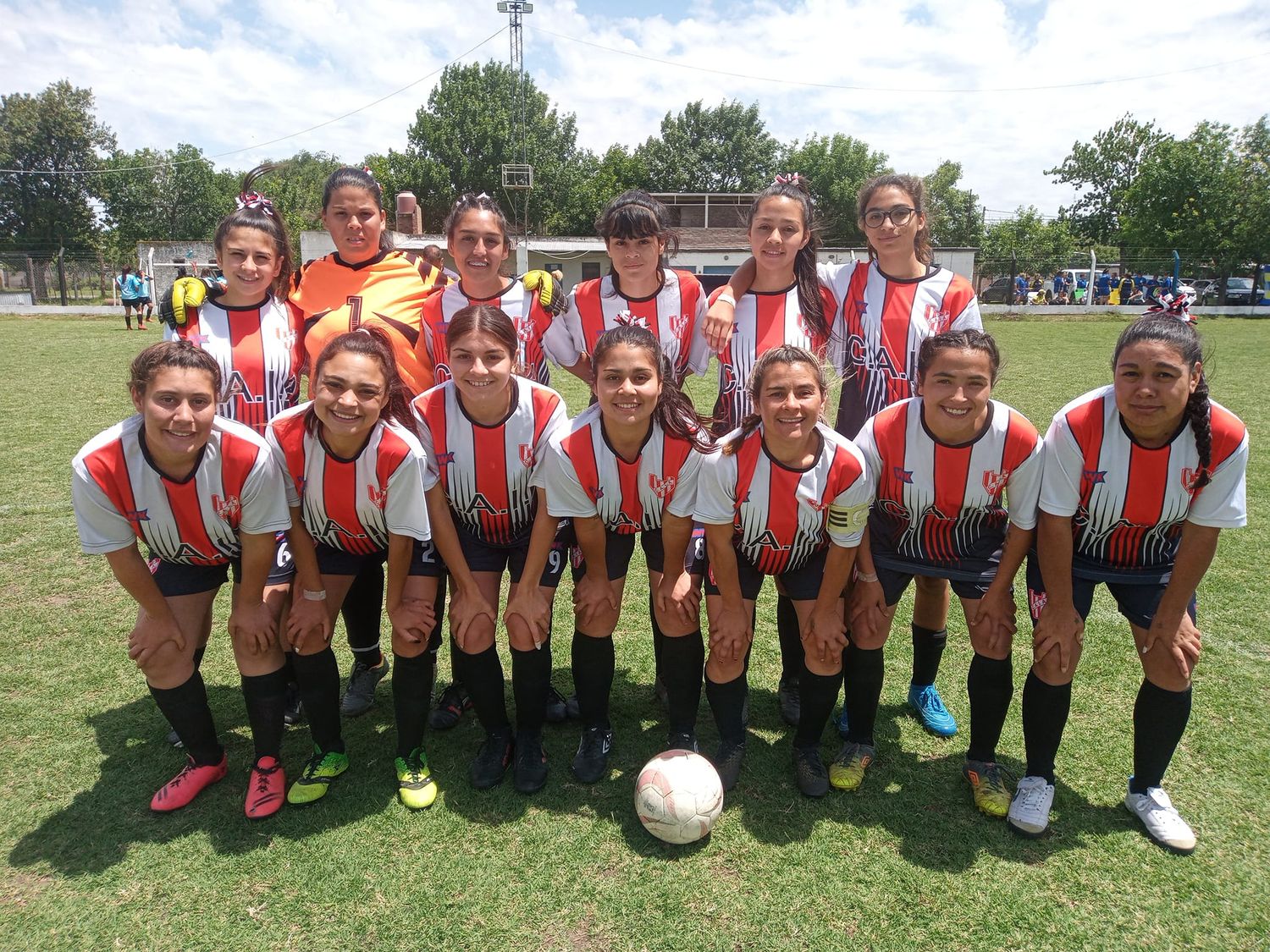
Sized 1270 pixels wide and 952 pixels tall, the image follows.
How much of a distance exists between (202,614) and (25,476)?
16.5 ft

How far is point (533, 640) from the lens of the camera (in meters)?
2.88

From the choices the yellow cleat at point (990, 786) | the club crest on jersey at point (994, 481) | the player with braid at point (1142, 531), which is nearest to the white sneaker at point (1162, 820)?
the player with braid at point (1142, 531)

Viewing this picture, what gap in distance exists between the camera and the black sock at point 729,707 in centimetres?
290

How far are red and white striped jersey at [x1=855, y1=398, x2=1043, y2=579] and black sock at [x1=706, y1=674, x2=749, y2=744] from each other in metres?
0.71

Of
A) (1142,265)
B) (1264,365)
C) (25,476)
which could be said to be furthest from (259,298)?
(1142,265)

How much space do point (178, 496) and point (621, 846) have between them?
6.12 feet

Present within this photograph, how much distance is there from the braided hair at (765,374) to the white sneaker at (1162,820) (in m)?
1.74

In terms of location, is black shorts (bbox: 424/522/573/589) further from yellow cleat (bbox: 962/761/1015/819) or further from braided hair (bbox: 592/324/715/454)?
yellow cleat (bbox: 962/761/1015/819)

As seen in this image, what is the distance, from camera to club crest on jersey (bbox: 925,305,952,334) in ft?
10.2

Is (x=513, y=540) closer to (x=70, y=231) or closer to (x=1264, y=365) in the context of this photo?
(x=1264, y=365)

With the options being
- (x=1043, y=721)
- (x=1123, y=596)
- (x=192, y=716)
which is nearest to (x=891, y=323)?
(x=1123, y=596)

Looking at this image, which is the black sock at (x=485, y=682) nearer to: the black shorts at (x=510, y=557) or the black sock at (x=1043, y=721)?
the black shorts at (x=510, y=557)

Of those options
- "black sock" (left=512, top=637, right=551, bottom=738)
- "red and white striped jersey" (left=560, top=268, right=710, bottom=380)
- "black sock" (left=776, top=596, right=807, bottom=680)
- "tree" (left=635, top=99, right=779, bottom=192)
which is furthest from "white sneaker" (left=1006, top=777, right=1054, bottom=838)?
"tree" (left=635, top=99, right=779, bottom=192)

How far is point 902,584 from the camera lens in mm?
2922
